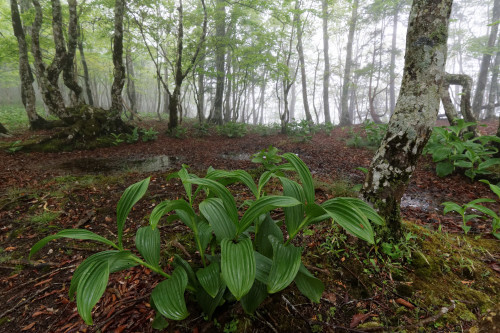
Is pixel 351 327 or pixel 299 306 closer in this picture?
pixel 351 327

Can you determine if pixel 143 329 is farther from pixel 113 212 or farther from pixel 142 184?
pixel 113 212

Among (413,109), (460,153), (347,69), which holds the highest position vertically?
(347,69)

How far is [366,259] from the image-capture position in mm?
1897

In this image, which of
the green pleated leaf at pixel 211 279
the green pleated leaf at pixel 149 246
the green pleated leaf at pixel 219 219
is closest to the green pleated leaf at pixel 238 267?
the green pleated leaf at pixel 219 219

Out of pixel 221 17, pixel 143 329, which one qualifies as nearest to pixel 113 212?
pixel 143 329

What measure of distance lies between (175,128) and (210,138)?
184 centimetres

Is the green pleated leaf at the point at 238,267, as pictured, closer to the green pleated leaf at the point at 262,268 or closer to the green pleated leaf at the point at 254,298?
the green pleated leaf at the point at 262,268

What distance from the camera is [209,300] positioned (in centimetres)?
138

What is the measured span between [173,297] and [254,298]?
1.56 feet

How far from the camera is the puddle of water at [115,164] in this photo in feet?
19.1

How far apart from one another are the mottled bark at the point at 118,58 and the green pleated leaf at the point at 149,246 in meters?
9.74

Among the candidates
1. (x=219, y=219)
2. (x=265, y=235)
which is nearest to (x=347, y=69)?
(x=265, y=235)

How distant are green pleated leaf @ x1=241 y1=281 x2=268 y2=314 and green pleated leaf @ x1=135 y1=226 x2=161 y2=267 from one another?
59 centimetres

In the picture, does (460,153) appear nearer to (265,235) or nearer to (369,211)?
(369,211)
